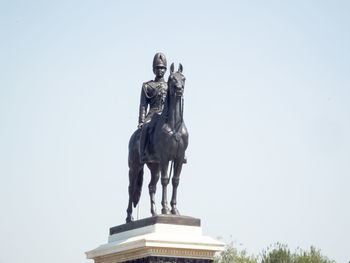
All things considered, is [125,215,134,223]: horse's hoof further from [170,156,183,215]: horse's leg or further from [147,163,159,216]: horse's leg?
[170,156,183,215]: horse's leg

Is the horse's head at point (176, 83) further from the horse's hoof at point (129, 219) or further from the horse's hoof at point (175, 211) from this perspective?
the horse's hoof at point (129, 219)

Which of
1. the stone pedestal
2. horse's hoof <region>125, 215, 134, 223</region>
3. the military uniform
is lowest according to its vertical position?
the stone pedestal

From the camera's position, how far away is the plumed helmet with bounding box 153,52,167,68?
18422 millimetres

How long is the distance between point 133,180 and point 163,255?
3.00m

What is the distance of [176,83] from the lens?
54.8 ft

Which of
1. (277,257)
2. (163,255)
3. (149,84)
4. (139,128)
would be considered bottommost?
Result: (163,255)

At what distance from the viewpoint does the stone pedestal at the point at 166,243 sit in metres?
16.1

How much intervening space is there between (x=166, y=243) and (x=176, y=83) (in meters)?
3.35

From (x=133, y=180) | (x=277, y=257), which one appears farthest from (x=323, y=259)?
(x=133, y=180)

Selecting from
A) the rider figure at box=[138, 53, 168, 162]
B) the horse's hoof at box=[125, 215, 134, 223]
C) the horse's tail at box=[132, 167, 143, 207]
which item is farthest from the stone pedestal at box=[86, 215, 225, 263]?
the rider figure at box=[138, 53, 168, 162]

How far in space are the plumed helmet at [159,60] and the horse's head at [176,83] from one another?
1444 mm

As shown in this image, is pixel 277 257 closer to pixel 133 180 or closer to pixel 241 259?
pixel 241 259

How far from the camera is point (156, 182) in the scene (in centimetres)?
1748

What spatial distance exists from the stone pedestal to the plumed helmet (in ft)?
12.3
